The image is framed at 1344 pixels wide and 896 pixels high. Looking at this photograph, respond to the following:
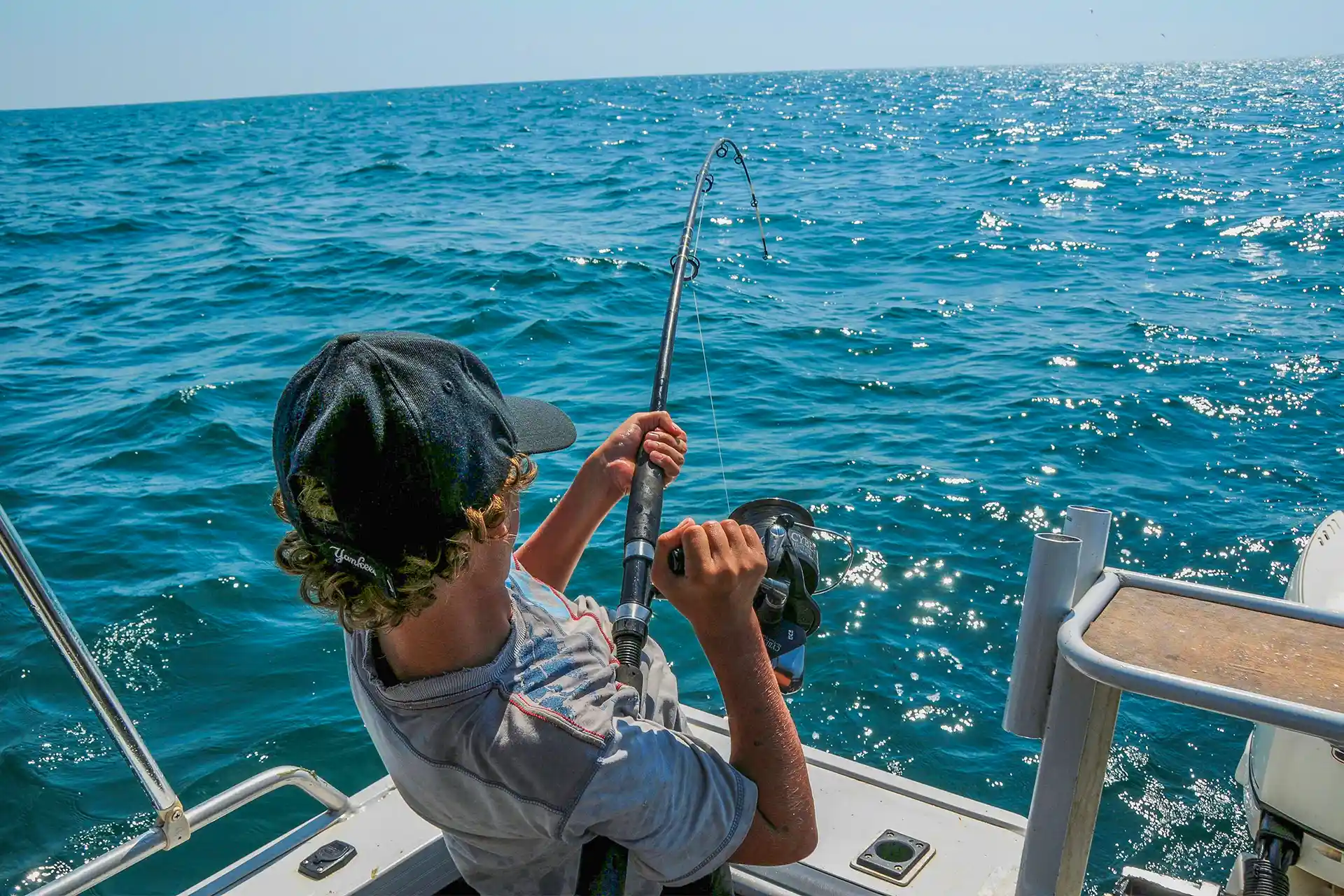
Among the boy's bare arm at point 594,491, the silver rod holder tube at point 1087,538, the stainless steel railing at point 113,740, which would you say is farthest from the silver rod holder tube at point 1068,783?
the stainless steel railing at point 113,740

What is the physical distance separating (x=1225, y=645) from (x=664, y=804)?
79cm

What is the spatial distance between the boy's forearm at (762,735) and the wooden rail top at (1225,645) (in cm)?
44

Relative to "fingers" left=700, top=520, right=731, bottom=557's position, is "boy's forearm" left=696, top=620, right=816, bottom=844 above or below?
below

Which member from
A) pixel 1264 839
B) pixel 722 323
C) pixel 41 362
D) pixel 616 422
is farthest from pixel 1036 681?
pixel 41 362

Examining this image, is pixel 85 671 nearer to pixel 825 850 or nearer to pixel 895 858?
pixel 825 850

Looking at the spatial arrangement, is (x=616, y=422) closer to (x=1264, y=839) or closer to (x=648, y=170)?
(x=1264, y=839)

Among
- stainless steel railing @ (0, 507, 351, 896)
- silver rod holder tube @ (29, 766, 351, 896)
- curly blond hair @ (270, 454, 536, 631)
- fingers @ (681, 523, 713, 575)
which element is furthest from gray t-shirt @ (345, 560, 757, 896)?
silver rod holder tube @ (29, 766, 351, 896)

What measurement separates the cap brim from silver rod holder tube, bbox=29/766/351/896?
1.02 meters

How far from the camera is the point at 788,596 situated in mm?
1946

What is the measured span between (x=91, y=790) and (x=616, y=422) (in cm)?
396

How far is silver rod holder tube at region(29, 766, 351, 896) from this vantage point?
75.0 inches

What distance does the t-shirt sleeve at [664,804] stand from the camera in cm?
137

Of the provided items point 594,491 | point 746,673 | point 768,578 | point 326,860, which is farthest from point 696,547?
point 326,860

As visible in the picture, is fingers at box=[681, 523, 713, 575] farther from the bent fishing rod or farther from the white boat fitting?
the white boat fitting
